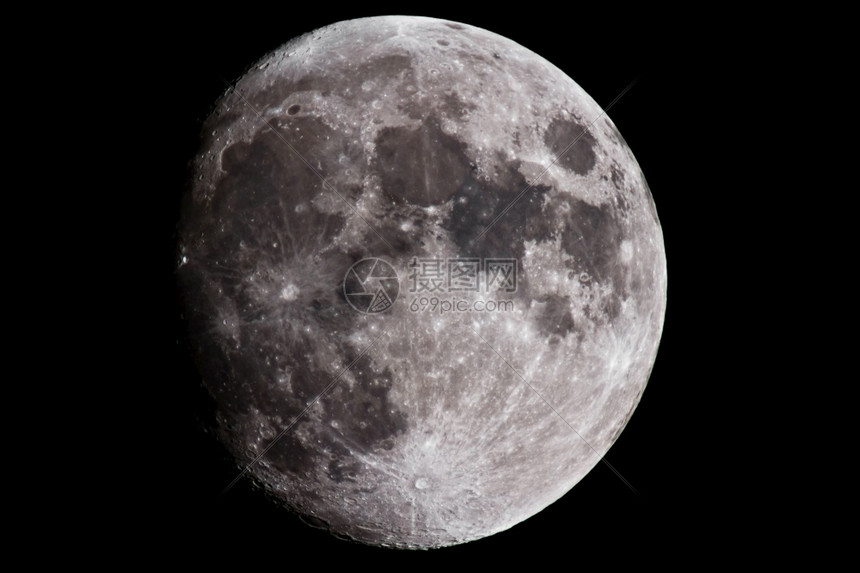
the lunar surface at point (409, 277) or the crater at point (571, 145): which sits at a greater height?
the crater at point (571, 145)

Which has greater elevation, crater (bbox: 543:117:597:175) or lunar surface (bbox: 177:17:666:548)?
crater (bbox: 543:117:597:175)

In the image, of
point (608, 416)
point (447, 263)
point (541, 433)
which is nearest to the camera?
point (447, 263)

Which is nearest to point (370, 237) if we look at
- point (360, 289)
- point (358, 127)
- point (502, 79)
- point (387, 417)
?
point (360, 289)

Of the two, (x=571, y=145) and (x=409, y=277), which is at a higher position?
(x=571, y=145)

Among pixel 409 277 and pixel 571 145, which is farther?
pixel 571 145

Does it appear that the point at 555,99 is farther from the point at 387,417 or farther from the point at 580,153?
the point at 387,417

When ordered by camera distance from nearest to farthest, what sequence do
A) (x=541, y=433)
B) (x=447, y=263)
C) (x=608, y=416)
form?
(x=447, y=263) < (x=541, y=433) < (x=608, y=416)

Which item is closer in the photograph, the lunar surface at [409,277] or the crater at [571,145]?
the lunar surface at [409,277]

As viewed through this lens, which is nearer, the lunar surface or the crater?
the lunar surface
